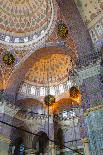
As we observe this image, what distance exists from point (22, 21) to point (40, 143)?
700 cm

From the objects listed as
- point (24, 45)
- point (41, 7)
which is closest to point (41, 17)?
point (41, 7)

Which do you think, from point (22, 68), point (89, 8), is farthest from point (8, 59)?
point (89, 8)

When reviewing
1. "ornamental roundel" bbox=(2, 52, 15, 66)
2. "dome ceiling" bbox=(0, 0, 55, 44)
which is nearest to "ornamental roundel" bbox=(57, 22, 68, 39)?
"dome ceiling" bbox=(0, 0, 55, 44)

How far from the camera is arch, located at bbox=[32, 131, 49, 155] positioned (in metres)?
13.1

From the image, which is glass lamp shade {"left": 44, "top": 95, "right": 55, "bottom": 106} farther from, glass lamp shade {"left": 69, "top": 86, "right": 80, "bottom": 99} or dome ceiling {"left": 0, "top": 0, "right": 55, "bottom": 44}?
dome ceiling {"left": 0, "top": 0, "right": 55, "bottom": 44}

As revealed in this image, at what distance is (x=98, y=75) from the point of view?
7.96 metres

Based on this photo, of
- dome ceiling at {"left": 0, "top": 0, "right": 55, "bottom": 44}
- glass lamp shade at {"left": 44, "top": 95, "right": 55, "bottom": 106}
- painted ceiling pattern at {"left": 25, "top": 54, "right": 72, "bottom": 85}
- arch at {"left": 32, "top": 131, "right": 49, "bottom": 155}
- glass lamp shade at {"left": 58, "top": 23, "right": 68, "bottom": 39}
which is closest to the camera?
glass lamp shade at {"left": 58, "top": 23, "right": 68, "bottom": 39}

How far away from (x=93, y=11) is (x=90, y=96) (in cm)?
367

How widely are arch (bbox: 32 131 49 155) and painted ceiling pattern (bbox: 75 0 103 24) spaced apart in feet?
22.9

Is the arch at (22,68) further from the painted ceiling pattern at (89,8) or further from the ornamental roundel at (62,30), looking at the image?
the painted ceiling pattern at (89,8)

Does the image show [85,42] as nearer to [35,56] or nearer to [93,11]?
[93,11]

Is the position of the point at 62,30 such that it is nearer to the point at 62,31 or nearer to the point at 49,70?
the point at 62,31

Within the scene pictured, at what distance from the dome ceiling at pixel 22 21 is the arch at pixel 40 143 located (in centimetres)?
538

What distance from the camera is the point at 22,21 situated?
12.8m
